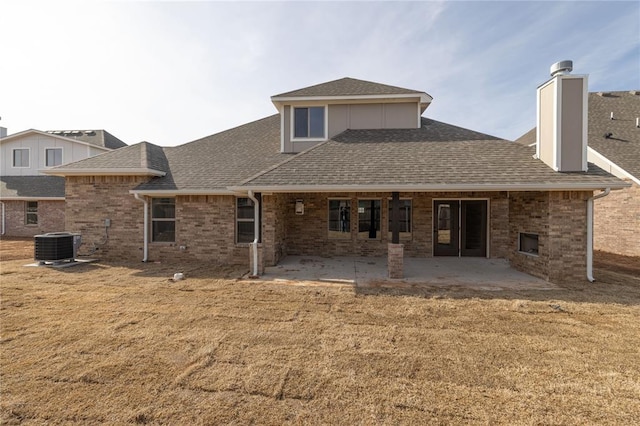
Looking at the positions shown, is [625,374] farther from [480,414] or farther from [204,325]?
[204,325]

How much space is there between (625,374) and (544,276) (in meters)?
5.02

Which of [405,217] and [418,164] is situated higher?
[418,164]

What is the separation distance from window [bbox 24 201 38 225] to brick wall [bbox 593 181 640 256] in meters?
30.2

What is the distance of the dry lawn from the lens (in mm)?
2859

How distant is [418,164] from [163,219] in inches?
355

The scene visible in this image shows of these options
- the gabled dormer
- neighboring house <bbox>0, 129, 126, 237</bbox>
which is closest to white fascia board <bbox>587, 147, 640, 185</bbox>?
the gabled dormer

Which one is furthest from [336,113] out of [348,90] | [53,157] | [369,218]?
[53,157]

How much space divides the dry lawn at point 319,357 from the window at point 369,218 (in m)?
→ 4.64

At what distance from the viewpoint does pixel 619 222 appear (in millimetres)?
12195

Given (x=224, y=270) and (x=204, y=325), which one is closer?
(x=204, y=325)

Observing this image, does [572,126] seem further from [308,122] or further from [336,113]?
[308,122]

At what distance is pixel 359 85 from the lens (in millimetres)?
12242

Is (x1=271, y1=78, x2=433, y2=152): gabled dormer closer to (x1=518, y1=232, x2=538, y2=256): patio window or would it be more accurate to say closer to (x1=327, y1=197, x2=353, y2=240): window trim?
(x1=327, y1=197, x2=353, y2=240): window trim

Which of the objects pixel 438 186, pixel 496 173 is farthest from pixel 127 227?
pixel 496 173
